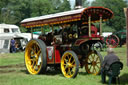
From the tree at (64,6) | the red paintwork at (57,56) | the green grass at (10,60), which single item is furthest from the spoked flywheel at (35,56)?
the tree at (64,6)

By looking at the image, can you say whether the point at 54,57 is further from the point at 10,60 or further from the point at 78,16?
the point at 10,60

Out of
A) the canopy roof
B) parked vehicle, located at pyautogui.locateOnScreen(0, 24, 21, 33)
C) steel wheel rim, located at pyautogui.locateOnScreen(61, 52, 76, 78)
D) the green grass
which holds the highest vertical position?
parked vehicle, located at pyautogui.locateOnScreen(0, 24, 21, 33)

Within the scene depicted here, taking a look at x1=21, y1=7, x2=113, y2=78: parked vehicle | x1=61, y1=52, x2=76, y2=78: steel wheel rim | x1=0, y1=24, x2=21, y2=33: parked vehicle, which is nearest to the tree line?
x1=0, y1=24, x2=21, y2=33: parked vehicle

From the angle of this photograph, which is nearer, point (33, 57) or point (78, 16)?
point (78, 16)

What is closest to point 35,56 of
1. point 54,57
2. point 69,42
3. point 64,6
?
point 54,57

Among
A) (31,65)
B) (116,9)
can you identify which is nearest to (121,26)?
(116,9)

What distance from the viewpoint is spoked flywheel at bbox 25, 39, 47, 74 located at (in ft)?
34.5

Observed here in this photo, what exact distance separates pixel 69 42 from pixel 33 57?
1924 mm

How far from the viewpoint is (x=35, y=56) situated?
1124cm

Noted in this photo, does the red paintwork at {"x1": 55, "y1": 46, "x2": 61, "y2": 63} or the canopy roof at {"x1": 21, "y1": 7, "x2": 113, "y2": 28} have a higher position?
the canopy roof at {"x1": 21, "y1": 7, "x2": 113, "y2": 28}

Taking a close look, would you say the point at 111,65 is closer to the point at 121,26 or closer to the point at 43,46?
the point at 43,46

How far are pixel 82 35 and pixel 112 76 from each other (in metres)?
2.82

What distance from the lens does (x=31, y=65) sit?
11.6m

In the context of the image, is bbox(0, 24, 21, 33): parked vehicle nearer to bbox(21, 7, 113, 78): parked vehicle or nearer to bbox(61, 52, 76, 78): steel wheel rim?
bbox(21, 7, 113, 78): parked vehicle
